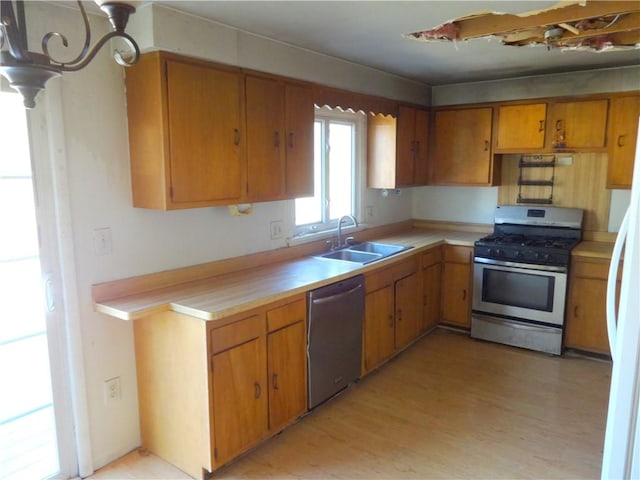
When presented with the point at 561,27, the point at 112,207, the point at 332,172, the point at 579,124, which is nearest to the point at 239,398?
the point at 112,207

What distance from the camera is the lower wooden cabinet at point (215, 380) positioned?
231 cm

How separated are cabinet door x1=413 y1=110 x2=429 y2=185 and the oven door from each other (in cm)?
98

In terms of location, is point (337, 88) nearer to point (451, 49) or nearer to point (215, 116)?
point (451, 49)

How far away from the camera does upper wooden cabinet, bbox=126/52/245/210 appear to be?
2309mm

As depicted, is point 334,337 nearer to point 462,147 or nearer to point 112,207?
point 112,207

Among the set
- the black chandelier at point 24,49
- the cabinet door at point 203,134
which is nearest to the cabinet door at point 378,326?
the cabinet door at point 203,134

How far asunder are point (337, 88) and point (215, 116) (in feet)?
4.11

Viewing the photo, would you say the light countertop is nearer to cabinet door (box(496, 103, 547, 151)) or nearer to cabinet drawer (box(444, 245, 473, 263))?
cabinet drawer (box(444, 245, 473, 263))

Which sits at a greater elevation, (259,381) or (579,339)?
(259,381)

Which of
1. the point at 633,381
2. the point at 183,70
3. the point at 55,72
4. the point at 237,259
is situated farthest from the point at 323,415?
the point at 55,72

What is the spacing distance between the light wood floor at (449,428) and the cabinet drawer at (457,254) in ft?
2.98

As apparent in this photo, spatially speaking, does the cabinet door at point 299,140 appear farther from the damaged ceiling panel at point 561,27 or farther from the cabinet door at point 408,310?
the cabinet door at point 408,310

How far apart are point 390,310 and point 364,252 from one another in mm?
516

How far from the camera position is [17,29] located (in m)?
1.09
